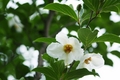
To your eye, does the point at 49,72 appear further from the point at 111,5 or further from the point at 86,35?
the point at 111,5

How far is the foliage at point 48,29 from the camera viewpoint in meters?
1.09

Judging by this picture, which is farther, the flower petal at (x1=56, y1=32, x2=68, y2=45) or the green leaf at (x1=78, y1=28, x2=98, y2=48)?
the flower petal at (x1=56, y1=32, x2=68, y2=45)

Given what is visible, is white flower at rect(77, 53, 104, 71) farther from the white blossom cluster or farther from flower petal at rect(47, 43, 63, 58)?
flower petal at rect(47, 43, 63, 58)

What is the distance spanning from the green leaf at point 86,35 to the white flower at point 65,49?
43 mm

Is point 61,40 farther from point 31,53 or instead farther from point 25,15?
point 31,53

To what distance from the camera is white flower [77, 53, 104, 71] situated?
1.10 metres

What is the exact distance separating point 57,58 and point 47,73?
10 centimetres

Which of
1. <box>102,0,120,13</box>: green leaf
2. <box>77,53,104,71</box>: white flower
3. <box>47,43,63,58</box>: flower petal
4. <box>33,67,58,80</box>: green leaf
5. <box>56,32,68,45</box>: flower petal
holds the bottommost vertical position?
<box>33,67,58,80</box>: green leaf

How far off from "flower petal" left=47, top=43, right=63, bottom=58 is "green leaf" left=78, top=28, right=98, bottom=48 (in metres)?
0.12

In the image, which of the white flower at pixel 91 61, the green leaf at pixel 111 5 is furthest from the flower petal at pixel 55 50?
the green leaf at pixel 111 5

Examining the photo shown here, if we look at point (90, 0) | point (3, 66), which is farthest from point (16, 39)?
point (90, 0)

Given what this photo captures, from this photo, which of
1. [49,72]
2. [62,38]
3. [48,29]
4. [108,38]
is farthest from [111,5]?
[48,29]

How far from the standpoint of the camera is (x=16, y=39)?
2.15 metres

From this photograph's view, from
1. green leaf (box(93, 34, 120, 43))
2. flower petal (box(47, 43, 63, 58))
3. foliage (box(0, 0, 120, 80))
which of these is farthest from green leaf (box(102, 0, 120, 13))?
flower petal (box(47, 43, 63, 58))
